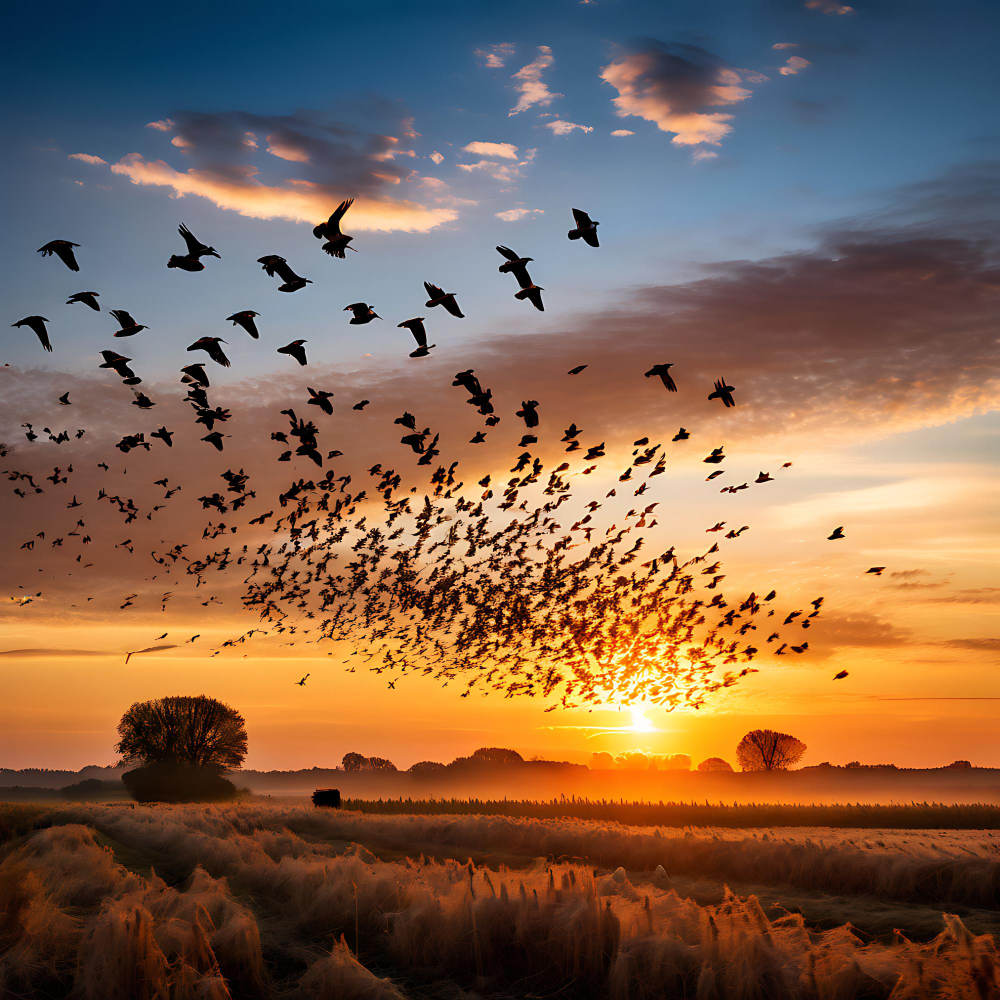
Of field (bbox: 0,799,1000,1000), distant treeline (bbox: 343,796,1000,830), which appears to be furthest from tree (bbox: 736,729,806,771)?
field (bbox: 0,799,1000,1000)

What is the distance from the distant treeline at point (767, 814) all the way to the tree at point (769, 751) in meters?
65.4

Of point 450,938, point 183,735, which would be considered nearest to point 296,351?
point 450,938

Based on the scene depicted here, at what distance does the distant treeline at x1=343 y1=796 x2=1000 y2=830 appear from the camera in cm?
4809

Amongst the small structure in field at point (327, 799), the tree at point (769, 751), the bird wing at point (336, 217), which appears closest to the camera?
the bird wing at point (336, 217)

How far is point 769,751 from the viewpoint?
11950cm

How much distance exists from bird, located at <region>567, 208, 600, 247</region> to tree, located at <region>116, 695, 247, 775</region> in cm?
8396

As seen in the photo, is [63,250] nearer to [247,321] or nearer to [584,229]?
[247,321]

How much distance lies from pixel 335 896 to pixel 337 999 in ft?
15.3

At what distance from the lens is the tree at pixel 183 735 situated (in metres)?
88.2

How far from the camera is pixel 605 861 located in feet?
93.0

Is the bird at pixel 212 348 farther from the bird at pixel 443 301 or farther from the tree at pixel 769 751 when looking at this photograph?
the tree at pixel 769 751

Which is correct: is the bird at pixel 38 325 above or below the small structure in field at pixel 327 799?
above

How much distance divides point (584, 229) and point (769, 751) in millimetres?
117773

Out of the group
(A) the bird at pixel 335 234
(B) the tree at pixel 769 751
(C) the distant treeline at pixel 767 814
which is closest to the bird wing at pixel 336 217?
(A) the bird at pixel 335 234
